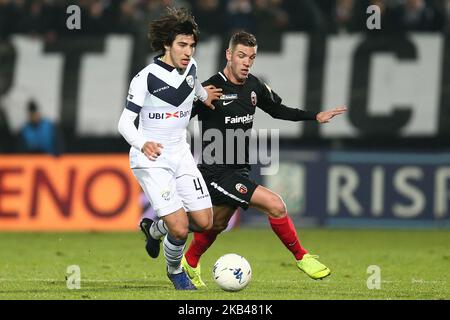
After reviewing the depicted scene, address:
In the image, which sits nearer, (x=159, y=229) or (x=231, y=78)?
(x=159, y=229)

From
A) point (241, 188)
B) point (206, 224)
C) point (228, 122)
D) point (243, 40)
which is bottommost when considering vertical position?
point (206, 224)

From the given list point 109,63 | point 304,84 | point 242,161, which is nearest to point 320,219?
point 304,84

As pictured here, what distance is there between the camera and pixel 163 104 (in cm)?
938

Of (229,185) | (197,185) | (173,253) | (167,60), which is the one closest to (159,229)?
(173,253)

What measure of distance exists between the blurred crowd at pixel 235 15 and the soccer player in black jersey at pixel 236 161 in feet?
23.0

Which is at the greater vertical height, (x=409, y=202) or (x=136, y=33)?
(x=136, y=33)

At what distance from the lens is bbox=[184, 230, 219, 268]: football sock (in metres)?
10.3

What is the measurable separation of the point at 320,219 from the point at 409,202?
1.25 meters

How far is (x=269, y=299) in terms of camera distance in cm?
861

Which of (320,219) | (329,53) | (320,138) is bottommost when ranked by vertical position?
(320,219)

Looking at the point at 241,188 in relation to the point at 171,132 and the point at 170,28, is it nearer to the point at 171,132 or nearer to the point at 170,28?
the point at 171,132

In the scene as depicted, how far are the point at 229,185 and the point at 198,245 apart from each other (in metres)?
0.64

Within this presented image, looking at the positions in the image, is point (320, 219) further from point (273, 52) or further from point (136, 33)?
point (136, 33)

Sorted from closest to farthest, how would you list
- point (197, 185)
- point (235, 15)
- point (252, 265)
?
point (197, 185)
point (252, 265)
point (235, 15)
